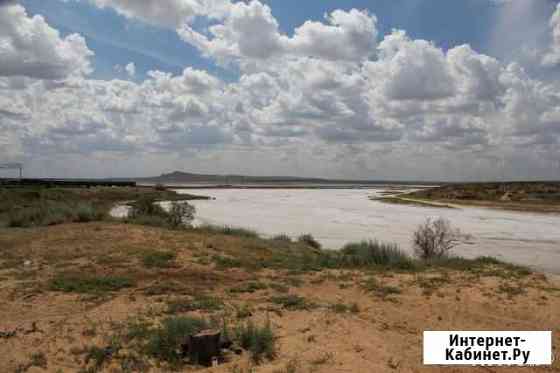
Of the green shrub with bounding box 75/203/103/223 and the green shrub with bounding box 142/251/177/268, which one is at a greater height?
the green shrub with bounding box 75/203/103/223

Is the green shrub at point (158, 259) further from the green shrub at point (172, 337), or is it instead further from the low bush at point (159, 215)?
the low bush at point (159, 215)

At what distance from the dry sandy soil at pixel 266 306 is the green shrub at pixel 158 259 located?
209mm

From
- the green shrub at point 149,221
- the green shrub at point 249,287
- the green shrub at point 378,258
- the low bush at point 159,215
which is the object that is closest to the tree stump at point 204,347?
the green shrub at point 249,287

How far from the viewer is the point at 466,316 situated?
836 centimetres

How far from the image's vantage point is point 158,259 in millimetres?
12891

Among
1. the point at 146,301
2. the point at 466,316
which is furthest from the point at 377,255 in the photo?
the point at 146,301

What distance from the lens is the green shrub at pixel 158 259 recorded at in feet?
40.9

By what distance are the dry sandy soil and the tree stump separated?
21 cm

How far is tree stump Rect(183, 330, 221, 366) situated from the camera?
5805 mm

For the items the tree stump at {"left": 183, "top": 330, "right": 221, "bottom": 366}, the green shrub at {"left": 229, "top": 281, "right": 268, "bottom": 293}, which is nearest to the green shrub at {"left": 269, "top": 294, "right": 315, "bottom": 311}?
the green shrub at {"left": 229, "top": 281, "right": 268, "bottom": 293}

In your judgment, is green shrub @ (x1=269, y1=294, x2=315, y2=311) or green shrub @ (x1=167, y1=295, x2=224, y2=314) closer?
green shrub @ (x1=167, y1=295, x2=224, y2=314)

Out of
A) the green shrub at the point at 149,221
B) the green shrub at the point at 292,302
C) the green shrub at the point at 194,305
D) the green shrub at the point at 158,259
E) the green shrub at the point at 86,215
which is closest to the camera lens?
the green shrub at the point at 194,305

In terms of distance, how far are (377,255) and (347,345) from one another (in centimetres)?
870

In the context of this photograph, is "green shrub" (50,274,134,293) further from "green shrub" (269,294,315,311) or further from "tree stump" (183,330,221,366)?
"tree stump" (183,330,221,366)
